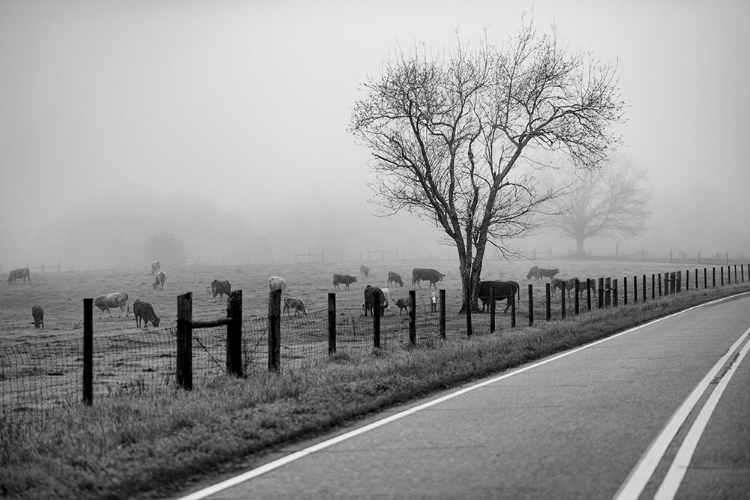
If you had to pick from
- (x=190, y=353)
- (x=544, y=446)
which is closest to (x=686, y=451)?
(x=544, y=446)

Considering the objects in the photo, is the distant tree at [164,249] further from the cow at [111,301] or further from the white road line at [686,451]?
the white road line at [686,451]

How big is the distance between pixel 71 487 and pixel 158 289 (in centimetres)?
5661

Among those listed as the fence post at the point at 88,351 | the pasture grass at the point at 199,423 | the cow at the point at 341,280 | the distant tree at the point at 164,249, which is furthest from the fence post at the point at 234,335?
the distant tree at the point at 164,249

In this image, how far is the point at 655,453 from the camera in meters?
7.05

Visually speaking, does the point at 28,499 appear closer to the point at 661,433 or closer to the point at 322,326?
the point at 661,433

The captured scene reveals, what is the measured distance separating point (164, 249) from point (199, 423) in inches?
4926

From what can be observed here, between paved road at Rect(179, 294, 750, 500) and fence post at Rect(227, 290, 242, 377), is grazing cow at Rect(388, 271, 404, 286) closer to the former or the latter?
fence post at Rect(227, 290, 242, 377)

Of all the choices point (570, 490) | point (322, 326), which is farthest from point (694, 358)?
point (322, 326)

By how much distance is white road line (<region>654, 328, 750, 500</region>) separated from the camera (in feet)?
19.4

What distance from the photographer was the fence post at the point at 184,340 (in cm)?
1188

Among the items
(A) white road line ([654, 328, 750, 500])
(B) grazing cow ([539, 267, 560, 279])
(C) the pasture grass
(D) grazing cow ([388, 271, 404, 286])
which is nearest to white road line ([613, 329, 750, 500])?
(A) white road line ([654, 328, 750, 500])

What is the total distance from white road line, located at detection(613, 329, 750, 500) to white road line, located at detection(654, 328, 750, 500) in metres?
0.13

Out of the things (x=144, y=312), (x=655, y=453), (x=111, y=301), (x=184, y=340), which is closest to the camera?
(x=655, y=453)

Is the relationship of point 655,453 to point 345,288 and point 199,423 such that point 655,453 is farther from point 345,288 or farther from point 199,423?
point 345,288
